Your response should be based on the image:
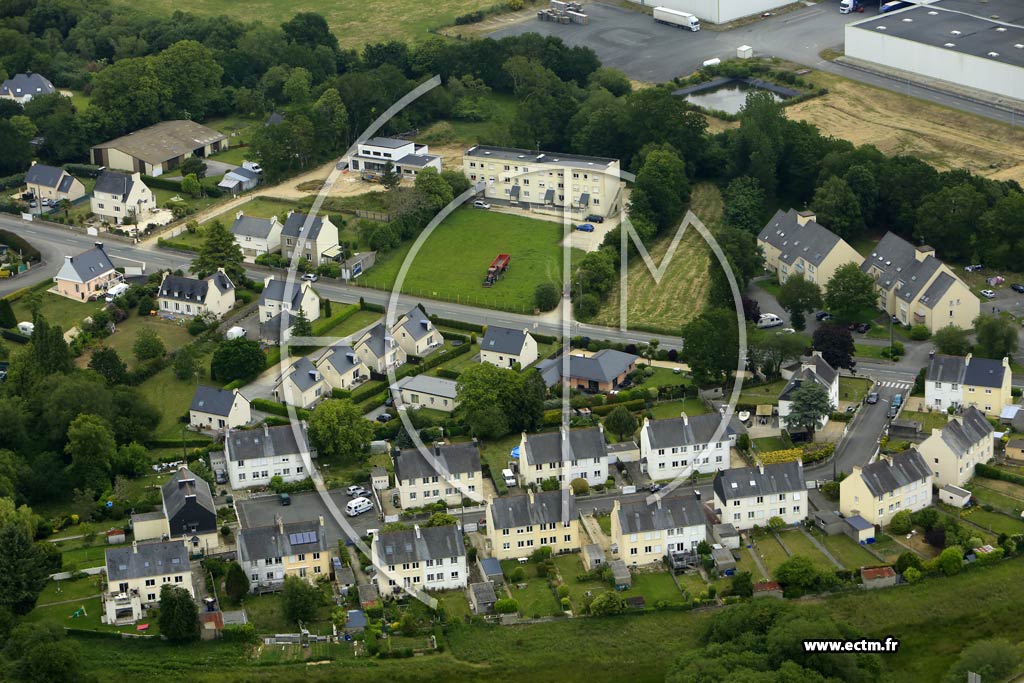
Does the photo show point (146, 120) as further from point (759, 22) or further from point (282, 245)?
point (759, 22)

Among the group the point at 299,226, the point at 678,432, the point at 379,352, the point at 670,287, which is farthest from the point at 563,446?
the point at 299,226

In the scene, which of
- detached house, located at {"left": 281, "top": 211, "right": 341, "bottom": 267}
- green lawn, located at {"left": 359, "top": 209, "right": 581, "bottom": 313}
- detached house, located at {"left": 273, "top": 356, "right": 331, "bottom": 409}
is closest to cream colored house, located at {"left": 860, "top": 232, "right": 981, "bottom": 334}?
green lawn, located at {"left": 359, "top": 209, "right": 581, "bottom": 313}

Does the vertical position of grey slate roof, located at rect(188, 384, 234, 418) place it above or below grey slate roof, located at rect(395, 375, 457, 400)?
above

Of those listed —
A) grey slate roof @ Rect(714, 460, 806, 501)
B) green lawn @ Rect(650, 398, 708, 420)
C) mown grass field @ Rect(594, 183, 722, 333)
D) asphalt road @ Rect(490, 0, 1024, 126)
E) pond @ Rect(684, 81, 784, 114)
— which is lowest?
mown grass field @ Rect(594, 183, 722, 333)

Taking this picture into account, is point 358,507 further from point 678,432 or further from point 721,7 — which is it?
point 721,7

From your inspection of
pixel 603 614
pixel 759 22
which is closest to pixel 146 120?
pixel 759 22

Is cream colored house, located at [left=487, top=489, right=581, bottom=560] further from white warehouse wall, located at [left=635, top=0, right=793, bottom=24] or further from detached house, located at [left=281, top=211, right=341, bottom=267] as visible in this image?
white warehouse wall, located at [left=635, top=0, right=793, bottom=24]

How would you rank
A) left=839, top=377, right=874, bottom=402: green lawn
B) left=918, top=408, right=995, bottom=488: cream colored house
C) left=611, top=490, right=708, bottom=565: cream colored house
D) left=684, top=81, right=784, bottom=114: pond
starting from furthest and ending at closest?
left=684, top=81, right=784, bottom=114: pond
left=839, top=377, right=874, bottom=402: green lawn
left=918, top=408, right=995, bottom=488: cream colored house
left=611, top=490, right=708, bottom=565: cream colored house
